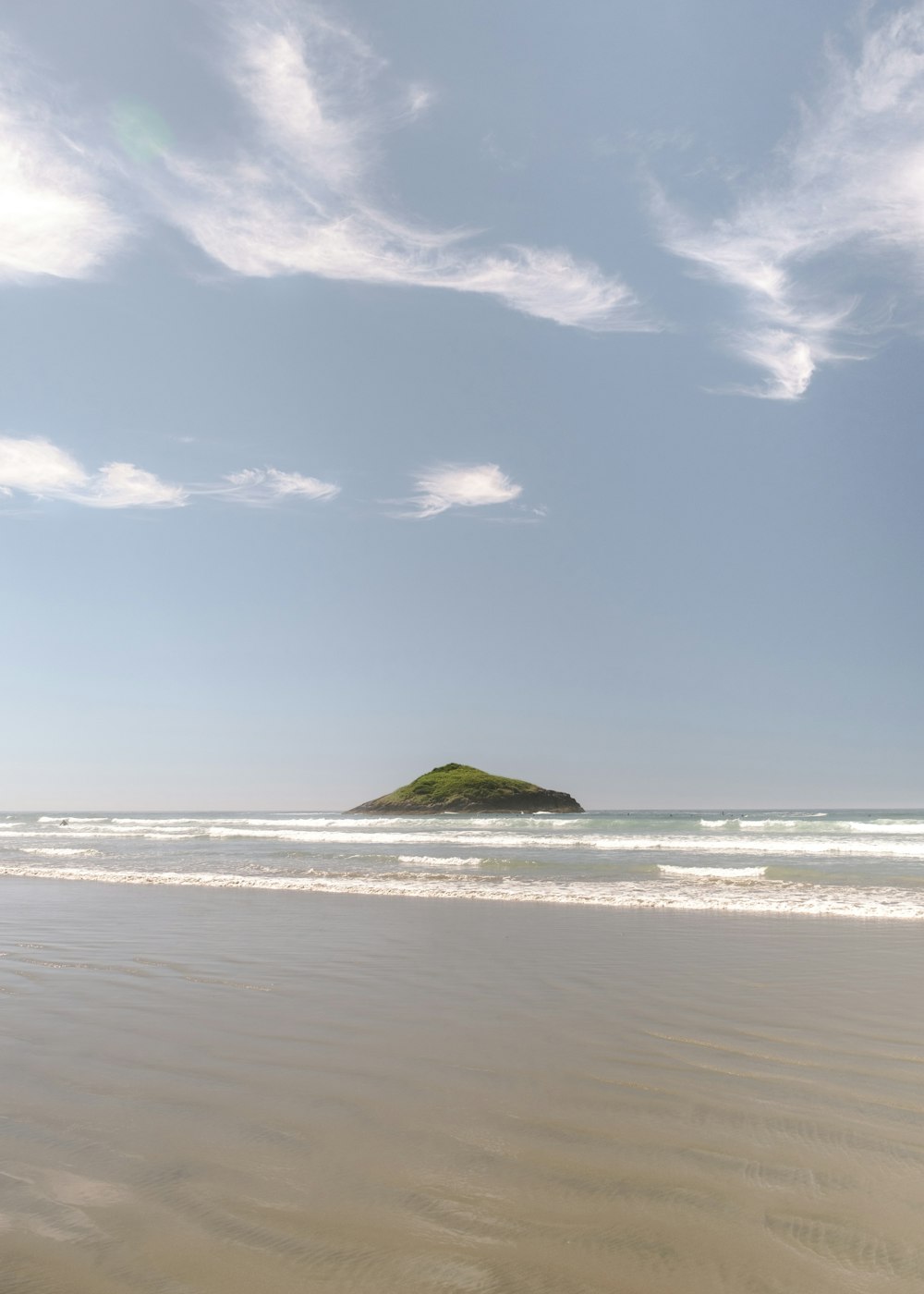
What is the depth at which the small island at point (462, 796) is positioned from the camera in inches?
3487

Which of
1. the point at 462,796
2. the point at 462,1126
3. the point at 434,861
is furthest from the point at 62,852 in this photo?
the point at 462,796

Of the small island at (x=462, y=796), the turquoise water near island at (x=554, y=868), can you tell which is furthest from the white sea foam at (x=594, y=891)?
the small island at (x=462, y=796)

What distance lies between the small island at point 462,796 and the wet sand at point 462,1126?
80776mm

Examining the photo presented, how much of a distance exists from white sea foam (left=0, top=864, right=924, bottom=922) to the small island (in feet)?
228

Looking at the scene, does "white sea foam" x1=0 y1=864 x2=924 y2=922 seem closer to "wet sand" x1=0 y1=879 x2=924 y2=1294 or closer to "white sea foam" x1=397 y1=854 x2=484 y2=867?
"white sea foam" x1=397 y1=854 x2=484 y2=867

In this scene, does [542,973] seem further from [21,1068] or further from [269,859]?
[269,859]

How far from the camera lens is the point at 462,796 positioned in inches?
3529

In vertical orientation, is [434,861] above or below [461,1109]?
below

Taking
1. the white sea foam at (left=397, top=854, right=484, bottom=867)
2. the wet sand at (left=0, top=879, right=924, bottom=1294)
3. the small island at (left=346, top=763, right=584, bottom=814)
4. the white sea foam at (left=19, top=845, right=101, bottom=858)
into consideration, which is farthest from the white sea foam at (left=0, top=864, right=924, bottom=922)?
the small island at (left=346, top=763, right=584, bottom=814)

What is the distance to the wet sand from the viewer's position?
8.86 feet

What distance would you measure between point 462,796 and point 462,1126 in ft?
285

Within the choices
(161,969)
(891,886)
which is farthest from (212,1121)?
(891,886)

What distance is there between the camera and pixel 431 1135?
150 inches

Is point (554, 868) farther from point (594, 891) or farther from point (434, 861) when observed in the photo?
point (594, 891)
